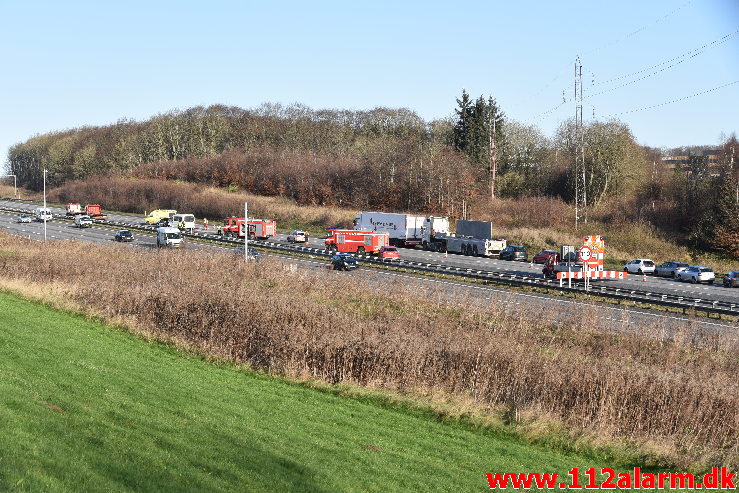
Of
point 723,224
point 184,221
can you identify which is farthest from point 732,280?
point 184,221

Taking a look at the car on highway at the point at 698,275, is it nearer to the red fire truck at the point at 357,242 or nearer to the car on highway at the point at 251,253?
the red fire truck at the point at 357,242

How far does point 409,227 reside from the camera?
6819 cm

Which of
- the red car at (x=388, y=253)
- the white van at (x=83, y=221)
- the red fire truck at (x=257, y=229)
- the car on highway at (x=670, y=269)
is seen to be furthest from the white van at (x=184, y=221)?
the car on highway at (x=670, y=269)

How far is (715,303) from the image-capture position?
3447 centimetres

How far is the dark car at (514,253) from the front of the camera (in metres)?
59.0

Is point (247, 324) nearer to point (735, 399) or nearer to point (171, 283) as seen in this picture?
point (171, 283)

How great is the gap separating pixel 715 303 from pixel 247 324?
846 inches

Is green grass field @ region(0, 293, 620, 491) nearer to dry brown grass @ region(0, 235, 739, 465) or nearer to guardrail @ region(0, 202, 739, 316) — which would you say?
dry brown grass @ region(0, 235, 739, 465)

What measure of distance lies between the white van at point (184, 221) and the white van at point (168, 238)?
622 inches

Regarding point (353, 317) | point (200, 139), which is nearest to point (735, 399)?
point (353, 317)

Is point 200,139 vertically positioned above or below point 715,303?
above

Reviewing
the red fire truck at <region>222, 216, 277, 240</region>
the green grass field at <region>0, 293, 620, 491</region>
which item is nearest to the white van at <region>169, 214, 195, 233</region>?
the red fire truck at <region>222, 216, 277, 240</region>

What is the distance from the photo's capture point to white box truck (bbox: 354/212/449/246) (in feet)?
223

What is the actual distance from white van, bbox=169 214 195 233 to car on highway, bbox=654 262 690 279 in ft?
154
